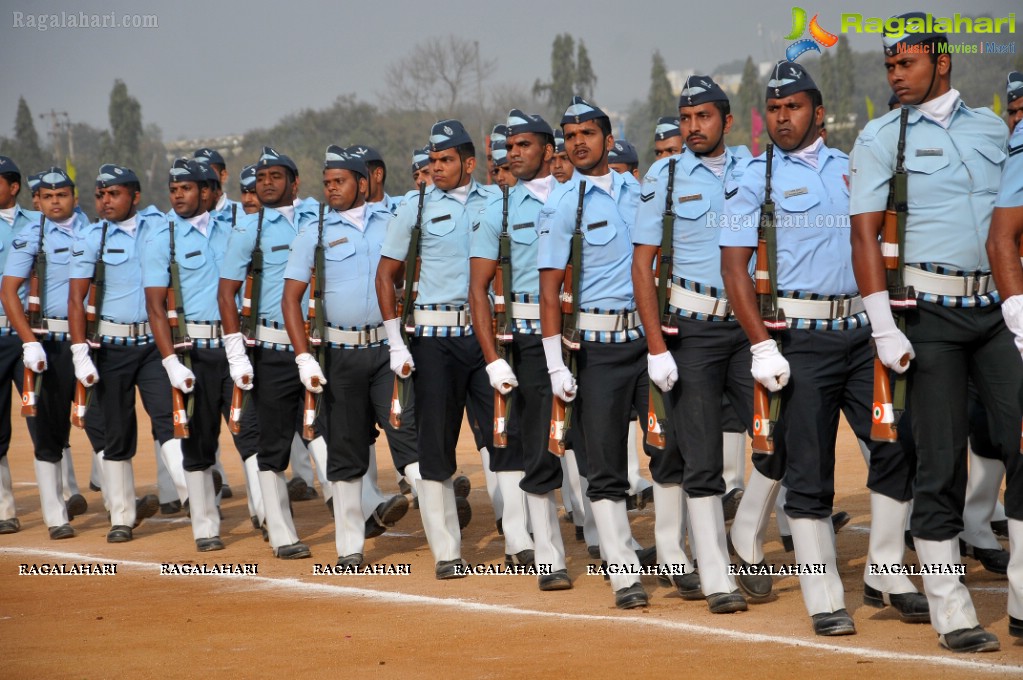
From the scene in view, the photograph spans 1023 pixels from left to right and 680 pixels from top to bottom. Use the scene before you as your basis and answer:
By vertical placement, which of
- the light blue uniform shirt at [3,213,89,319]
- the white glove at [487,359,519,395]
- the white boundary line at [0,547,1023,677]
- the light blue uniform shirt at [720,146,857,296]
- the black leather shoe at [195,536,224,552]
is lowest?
the white boundary line at [0,547,1023,677]

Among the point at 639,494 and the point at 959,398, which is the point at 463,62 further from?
the point at 959,398

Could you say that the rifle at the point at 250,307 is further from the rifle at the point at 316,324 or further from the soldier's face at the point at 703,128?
the soldier's face at the point at 703,128

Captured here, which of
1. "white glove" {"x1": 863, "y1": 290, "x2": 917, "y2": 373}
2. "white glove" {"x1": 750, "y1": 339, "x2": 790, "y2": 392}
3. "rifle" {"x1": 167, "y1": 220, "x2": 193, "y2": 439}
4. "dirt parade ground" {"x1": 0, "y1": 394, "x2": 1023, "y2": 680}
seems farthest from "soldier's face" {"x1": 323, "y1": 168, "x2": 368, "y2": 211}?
"white glove" {"x1": 863, "y1": 290, "x2": 917, "y2": 373}

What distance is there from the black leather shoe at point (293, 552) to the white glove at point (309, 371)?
1280mm

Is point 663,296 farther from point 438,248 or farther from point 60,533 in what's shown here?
point 60,533

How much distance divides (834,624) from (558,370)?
80.0 inches

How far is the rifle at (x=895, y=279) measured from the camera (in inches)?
233

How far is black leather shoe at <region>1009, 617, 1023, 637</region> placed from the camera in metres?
5.83

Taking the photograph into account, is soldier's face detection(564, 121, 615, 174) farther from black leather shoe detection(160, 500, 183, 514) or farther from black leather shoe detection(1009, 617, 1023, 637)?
black leather shoe detection(160, 500, 183, 514)

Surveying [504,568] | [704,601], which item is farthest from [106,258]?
[704,601]

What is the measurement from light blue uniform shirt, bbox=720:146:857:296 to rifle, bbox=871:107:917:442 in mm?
481

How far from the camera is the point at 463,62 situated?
56750 millimetres

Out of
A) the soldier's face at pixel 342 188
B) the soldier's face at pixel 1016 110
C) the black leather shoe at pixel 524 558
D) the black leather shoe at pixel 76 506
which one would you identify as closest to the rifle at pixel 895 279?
the black leather shoe at pixel 524 558

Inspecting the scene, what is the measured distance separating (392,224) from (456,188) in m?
0.48
